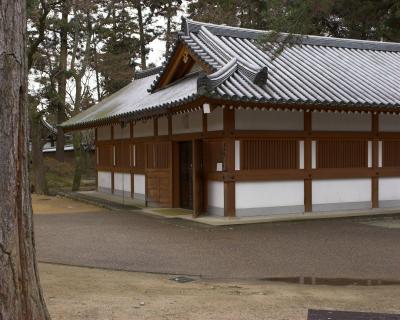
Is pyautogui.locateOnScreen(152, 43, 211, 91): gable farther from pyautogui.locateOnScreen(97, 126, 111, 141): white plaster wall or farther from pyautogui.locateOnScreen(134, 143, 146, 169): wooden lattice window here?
pyautogui.locateOnScreen(97, 126, 111, 141): white plaster wall

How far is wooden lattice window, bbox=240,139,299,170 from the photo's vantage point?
43.4 feet

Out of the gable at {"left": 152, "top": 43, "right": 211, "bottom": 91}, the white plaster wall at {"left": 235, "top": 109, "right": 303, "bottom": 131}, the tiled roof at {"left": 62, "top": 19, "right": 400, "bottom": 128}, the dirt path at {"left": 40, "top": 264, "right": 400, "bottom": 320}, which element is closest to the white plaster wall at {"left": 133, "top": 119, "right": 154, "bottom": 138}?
the tiled roof at {"left": 62, "top": 19, "right": 400, "bottom": 128}

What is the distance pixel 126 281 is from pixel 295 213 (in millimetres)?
7624

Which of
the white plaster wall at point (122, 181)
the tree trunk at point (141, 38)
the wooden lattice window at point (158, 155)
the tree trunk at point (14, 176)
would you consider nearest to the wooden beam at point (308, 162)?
the wooden lattice window at point (158, 155)

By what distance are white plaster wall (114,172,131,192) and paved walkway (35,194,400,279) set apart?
5.76 m

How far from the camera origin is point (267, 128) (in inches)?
530

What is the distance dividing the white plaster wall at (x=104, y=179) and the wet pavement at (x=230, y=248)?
8.14m

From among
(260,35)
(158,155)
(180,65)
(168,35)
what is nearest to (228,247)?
(158,155)

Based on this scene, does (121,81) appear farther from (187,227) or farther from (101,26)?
(187,227)

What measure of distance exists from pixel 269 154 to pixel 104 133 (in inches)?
418

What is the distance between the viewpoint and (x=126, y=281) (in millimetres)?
7031

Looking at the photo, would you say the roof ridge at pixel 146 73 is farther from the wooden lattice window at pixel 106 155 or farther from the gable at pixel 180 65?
the gable at pixel 180 65

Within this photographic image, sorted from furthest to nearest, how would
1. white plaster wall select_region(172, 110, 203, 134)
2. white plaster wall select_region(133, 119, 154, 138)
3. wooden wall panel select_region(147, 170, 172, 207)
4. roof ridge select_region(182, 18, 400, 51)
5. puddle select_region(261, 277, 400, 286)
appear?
white plaster wall select_region(133, 119, 154, 138)
wooden wall panel select_region(147, 170, 172, 207)
roof ridge select_region(182, 18, 400, 51)
white plaster wall select_region(172, 110, 203, 134)
puddle select_region(261, 277, 400, 286)

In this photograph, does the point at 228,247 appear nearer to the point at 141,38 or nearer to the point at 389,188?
the point at 389,188
